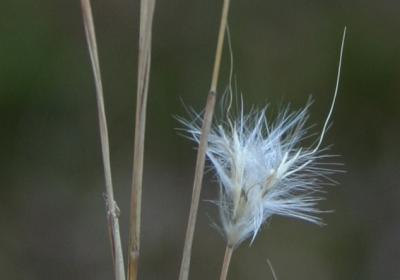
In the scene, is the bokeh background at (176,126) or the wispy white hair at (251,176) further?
the bokeh background at (176,126)

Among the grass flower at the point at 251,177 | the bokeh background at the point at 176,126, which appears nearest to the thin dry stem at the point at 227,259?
the grass flower at the point at 251,177

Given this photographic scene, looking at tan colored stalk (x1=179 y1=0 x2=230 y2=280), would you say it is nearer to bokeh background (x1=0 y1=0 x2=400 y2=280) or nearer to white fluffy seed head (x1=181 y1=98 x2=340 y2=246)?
white fluffy seed head (x1=181 y1=98 x2=340 y2=246)

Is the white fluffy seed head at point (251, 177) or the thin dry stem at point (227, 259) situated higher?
the white fluffy seed head at point (251, 177)

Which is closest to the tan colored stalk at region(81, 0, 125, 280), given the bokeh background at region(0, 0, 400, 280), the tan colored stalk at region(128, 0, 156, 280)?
the tan colored stalk at region(128, 0, 156, 280)

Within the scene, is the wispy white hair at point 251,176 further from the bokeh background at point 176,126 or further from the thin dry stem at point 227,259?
the bokeh background at point 176,126

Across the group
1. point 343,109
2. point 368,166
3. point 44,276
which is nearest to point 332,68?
point 343,109

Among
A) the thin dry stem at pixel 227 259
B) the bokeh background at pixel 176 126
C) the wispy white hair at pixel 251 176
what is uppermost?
the bokeh background at pixel 176 126

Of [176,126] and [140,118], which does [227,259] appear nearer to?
[140,118]

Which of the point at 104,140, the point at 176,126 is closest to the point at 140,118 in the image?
the point at 104,140
